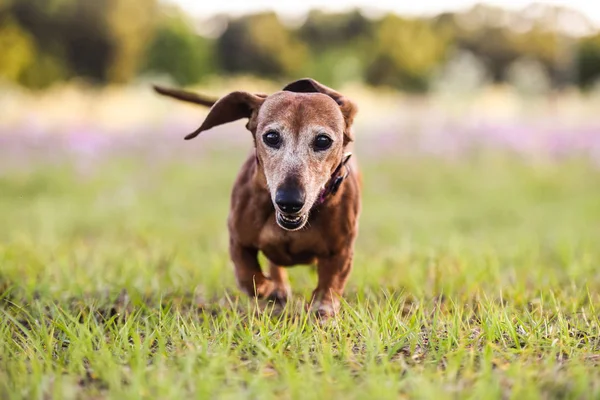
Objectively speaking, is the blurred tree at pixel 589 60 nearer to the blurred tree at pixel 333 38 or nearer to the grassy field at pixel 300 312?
the blurred tree at pixel 333 38

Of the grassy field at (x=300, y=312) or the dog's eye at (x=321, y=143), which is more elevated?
the dog's eye at (x=321, y=143)

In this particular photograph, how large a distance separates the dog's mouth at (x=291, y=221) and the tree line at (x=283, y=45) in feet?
51.1

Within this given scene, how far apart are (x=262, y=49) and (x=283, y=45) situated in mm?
716

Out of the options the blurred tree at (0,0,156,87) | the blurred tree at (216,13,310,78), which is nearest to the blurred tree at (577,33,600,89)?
the blurred tree at (216,13,310,78)

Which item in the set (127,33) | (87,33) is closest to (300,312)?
(127,33)

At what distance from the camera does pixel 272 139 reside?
2863 millimetres

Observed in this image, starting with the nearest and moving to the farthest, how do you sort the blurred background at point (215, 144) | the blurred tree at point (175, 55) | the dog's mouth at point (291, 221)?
the dog's mouth at point (291, 221) → the blurred background at point (215, 144) → the blurred tree at point (175, 55)

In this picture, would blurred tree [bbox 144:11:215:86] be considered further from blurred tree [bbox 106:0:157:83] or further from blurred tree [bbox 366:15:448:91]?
blurred tree [bbox 366:15:448:91]

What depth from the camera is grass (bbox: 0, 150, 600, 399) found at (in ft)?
7.15

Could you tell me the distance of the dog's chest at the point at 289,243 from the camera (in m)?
3.04

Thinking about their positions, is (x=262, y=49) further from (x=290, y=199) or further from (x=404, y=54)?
(x=290, y=199)

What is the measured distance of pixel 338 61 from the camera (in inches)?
866

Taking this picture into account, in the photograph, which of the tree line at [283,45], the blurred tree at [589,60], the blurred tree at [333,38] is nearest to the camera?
the tree line at [283,45]

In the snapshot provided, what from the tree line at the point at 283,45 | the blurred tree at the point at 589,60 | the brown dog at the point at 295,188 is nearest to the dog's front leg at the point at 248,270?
the brown dog at the point at 295,188
